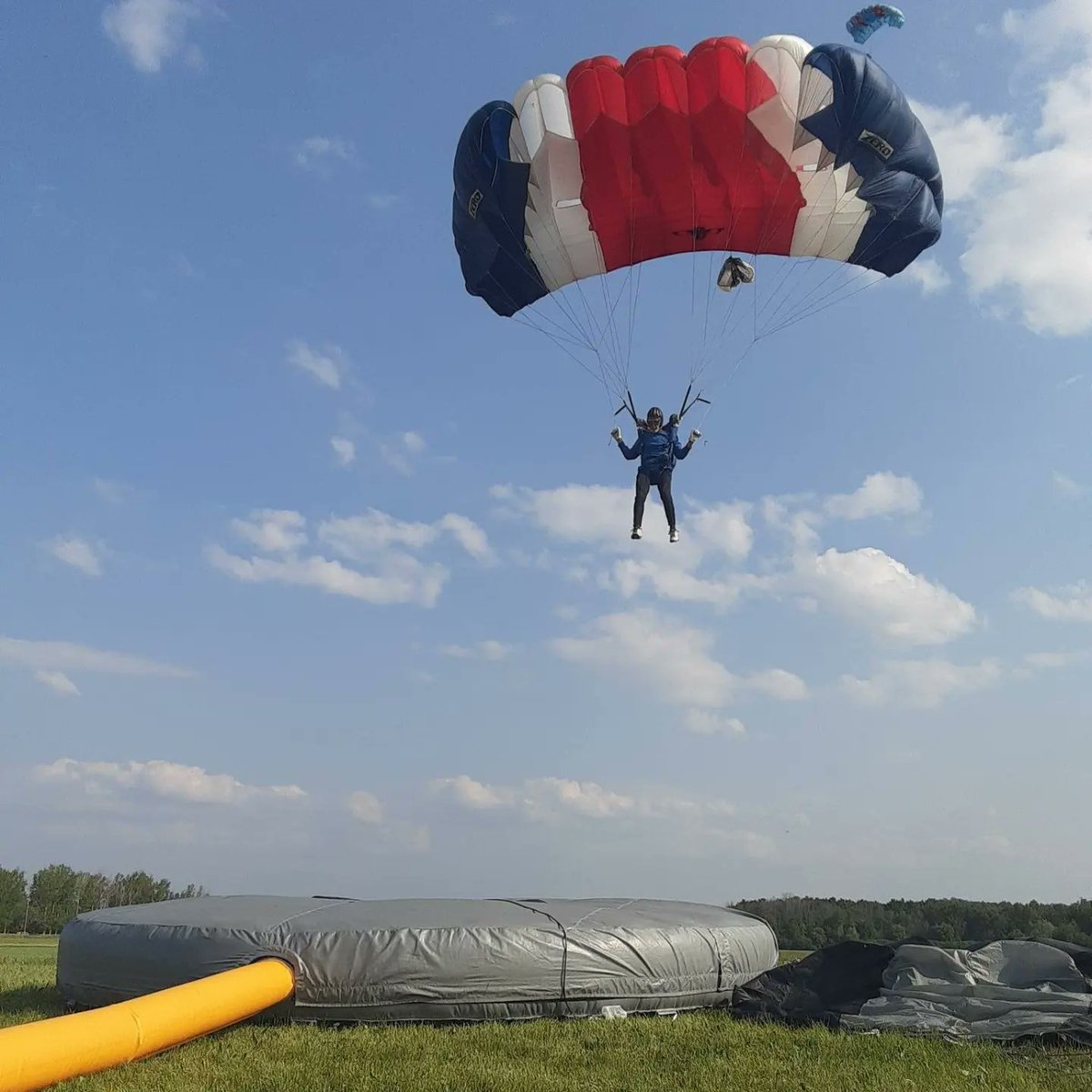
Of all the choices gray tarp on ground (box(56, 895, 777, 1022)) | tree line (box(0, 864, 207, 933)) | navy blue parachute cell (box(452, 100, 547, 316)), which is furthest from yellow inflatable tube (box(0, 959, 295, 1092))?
tree line (box(0, 864, 207, 933))

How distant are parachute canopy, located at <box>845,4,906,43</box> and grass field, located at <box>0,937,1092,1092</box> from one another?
8852 millimetres

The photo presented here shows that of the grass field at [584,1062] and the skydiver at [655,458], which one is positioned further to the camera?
the skydiver at [655,458]

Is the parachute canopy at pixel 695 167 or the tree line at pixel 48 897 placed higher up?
the parachute canopy at pixel 695 167

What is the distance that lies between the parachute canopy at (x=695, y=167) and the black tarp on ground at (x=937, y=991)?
25.4 feet

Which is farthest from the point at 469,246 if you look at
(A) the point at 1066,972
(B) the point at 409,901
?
(A) the point at 1066,972

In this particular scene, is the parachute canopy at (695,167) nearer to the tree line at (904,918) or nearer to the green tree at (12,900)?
the tree line at (904,918)

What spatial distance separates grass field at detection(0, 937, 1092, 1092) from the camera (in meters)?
4.46

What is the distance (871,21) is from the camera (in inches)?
374

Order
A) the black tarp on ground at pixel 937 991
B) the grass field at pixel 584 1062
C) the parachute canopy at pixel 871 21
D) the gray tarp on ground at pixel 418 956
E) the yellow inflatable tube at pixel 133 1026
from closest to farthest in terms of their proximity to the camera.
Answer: the yellow inflatable tube at pixel 133 1026 < the grass field at pixel 584 1062 < the black tarp on ground at pixel 937 991 < the gray tarp on ground at pixel 418 956 < the parachute canopy at pixel 871 21

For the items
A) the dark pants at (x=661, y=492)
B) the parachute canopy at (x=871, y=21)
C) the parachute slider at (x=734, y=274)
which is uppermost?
the parachute canopy at (x=871, y=21)

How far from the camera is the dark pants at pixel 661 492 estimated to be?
11.2m

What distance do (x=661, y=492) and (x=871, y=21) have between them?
5.18 m

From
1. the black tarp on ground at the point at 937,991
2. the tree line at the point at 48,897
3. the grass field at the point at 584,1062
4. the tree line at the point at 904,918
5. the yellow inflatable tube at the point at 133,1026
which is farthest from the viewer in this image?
the tree line at the point at 48,897

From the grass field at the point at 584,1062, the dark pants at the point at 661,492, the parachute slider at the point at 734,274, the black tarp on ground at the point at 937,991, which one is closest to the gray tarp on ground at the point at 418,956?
the grass field at the point at 584,1062
